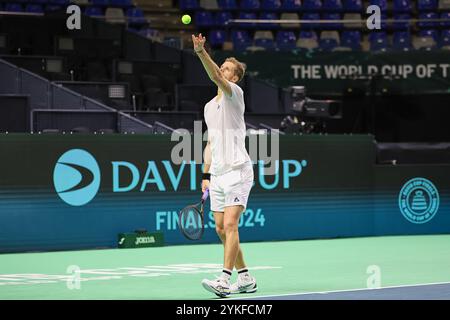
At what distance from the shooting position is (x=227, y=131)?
32.1 feet

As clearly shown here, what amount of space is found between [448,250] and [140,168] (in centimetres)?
483

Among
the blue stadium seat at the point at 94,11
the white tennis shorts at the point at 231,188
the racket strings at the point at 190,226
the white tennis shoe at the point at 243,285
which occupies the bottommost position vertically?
the white tennis shoe at the point at 243,285

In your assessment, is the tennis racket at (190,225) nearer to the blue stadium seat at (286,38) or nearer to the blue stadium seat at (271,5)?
the blue stadium seat at (286,38)

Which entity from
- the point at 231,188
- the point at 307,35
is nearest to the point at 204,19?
the point at 307,35

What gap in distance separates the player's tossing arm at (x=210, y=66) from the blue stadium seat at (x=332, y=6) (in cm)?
1872

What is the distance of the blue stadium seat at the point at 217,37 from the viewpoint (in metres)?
25.7

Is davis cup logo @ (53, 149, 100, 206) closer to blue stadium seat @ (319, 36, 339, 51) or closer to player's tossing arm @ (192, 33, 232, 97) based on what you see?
player's tossing arm @ (192, 33, 232, 97)

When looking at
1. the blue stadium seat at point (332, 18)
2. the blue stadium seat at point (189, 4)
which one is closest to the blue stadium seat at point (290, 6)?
the blue stadium seat at point (332, 18)

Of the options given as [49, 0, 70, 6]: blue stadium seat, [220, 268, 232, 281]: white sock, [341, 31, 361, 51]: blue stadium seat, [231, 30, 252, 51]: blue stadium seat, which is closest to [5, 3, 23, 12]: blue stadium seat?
[49, 0, 70, 6]: blue stadium seat

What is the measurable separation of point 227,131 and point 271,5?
18.3 m

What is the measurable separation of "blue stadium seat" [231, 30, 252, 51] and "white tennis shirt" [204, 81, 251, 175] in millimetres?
14782

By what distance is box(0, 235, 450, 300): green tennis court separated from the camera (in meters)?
10.3

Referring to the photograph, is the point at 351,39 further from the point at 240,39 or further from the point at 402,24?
the point at 240,39
